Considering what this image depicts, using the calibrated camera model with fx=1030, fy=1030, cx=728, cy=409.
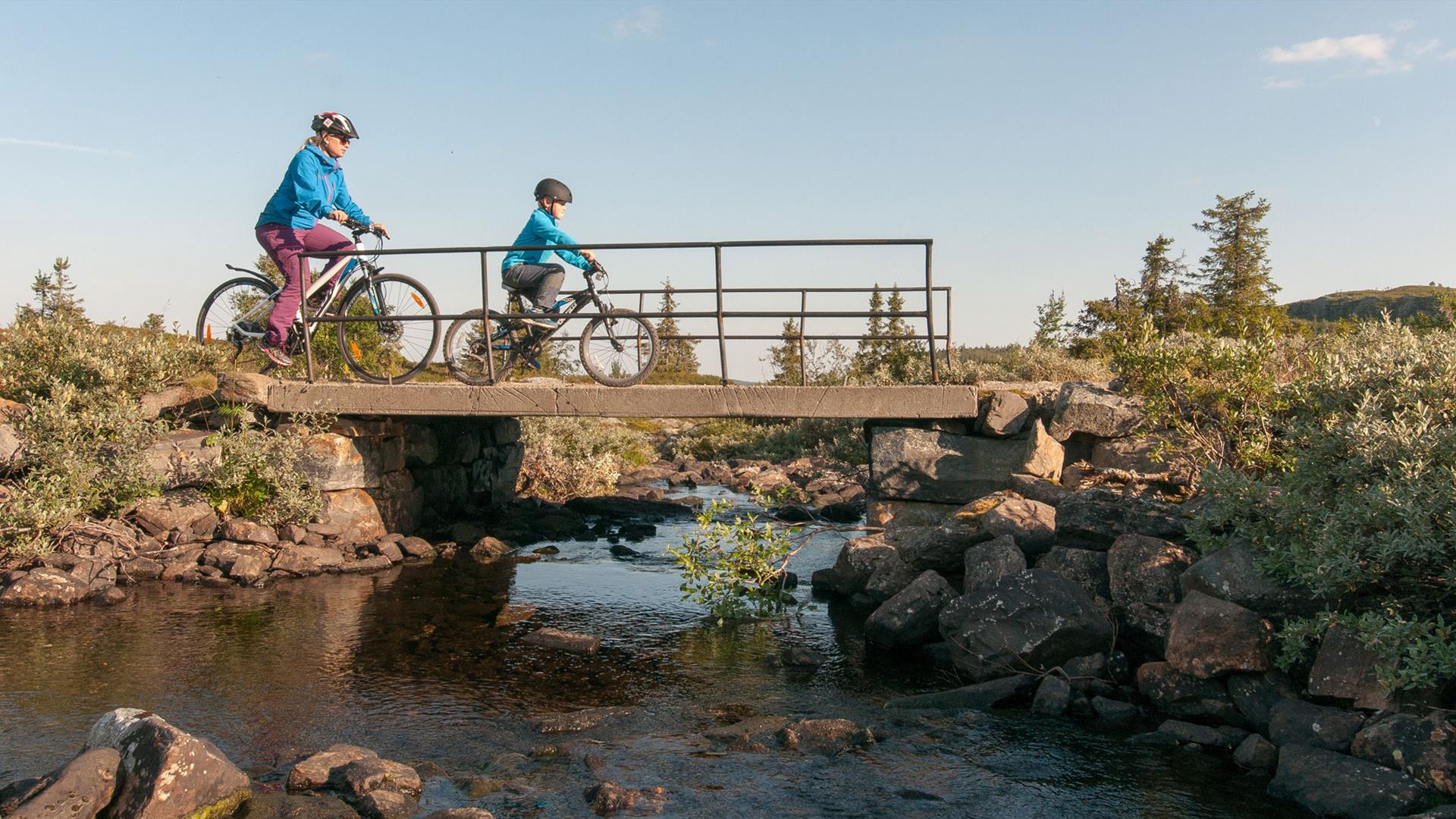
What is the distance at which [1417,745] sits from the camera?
5.33 meters

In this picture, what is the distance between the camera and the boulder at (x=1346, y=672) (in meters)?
5.87

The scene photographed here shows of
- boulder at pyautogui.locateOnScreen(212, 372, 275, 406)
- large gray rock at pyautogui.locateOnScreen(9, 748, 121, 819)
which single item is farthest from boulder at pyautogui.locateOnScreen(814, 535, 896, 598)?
large gray rock at pyautogui.locateOnScreen(9, 748, 121, 819)

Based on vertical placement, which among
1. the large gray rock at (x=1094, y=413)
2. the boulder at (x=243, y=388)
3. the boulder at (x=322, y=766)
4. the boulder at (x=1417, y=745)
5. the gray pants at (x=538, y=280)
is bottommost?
the boulder at (x=322, y=766)

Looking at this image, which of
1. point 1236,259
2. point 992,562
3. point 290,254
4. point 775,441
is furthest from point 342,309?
point 1236,259

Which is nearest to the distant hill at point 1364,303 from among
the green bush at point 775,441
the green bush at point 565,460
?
the green bush at point 775,441

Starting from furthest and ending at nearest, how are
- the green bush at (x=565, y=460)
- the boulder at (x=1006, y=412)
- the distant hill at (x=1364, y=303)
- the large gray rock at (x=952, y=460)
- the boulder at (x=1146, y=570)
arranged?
1. the distant hill at (x=1364, y=303)
2. the green bush at (x=565, y=460)
3. the large gray rock at (x=952, y=460)
4. the boulder at (x=1006, y=412)
5. the boulder at (x=1146, y=570)

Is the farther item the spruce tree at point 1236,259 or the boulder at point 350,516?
the spruce tree at point 1236,259

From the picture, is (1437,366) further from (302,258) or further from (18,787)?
(302,258)

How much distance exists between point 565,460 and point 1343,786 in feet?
46.4

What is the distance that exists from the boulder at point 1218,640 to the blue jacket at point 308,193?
30.0 feet

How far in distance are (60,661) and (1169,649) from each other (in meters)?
8.11

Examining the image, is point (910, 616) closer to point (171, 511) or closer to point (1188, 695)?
point (1188, 695)

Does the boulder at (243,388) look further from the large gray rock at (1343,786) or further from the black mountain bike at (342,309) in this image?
the large gray rock at (1343,786)

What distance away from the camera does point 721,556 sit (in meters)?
9.66
